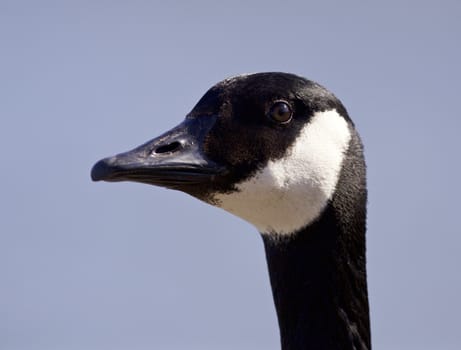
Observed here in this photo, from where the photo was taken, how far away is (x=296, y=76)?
4.84 metres

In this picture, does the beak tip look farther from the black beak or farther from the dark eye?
the dark eye

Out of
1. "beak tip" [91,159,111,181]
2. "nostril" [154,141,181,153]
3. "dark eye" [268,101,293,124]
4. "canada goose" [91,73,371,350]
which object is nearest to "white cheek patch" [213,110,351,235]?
"canada goose" [91,73,371,350]

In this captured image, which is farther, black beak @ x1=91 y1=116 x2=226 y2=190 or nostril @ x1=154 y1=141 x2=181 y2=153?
nostril @ x1=154 y1=141 x2=181 y2=153

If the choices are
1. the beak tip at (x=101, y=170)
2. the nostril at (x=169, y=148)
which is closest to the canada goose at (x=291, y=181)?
the nostril at (x=169, y=148)

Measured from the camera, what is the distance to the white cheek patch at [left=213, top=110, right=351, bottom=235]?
455 cm

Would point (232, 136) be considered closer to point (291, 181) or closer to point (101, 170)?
point (291, 181)

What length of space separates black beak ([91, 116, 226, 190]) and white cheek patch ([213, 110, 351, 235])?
0.64ft

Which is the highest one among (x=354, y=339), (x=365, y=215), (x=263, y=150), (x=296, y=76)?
(x=296, y=76)

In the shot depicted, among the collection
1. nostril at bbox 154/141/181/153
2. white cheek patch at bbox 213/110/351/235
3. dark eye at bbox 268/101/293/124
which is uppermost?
dark eye at bbox 268/101/293/124

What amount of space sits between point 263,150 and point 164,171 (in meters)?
0.59

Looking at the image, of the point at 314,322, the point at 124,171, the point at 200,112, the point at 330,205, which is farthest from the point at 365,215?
the point at 124,171

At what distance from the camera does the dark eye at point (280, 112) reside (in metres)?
4.71

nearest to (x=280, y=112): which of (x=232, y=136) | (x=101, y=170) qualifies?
(x=232, y=136)

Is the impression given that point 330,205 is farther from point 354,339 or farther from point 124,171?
point 124,171
